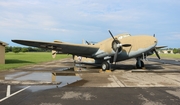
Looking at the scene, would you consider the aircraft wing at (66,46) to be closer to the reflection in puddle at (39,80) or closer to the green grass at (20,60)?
the reflection in puddle at (39,80)

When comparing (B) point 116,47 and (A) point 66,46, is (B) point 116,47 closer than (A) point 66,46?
Yes

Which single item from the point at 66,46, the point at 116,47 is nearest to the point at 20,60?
the point at 66,46

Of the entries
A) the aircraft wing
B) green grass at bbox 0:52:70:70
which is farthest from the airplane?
green grass at bbox 0:52:70:70

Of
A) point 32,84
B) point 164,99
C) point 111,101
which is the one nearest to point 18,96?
point 32,84

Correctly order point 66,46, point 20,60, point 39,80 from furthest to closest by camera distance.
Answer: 1. point 20,60
2. point 66,46
3. point 39,80

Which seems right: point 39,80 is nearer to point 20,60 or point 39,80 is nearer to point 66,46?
point 66,46

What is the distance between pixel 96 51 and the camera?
62.4 ft

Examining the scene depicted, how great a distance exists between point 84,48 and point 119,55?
12.3 feet

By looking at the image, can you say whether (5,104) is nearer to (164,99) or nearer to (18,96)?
(18,96)

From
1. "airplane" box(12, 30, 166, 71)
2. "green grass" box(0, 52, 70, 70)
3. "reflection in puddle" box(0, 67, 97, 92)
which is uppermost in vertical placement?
"airplane" box(12, 30, 166, 71)

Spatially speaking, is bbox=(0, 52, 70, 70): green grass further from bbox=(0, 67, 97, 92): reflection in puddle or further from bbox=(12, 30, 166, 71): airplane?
bbox=(0, 67, 97, 92): reflection in puddle

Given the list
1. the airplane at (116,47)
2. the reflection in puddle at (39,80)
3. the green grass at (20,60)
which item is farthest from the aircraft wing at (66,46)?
the green grass at (20,60)

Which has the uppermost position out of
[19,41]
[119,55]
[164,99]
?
[19,41]

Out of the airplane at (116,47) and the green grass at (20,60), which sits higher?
the airplane at (116,47)
